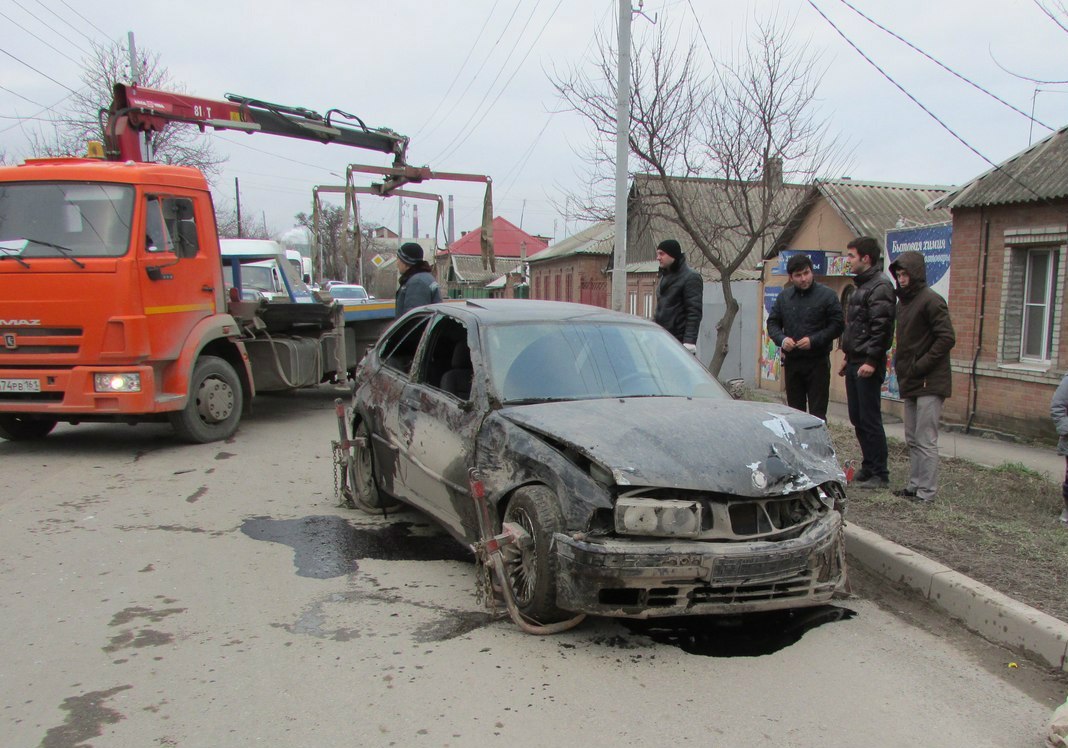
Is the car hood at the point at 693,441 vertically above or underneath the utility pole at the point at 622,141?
underneath

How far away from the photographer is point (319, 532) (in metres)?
5.58

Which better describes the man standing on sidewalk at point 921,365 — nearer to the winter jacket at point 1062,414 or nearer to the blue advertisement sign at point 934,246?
the winter jacket at point 1062,414

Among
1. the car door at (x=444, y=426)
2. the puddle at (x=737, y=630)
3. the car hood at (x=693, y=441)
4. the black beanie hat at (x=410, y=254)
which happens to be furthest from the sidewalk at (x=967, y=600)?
the black beanie hat at (x=410, y=254)

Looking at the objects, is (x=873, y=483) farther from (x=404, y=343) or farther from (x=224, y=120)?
(x=224, y=120)

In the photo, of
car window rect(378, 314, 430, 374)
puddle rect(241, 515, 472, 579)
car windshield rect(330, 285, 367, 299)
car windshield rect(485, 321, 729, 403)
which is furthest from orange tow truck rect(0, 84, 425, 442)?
car windshield rect(330, 285, 367, 299)

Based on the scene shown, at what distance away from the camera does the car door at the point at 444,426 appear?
14.4 feet

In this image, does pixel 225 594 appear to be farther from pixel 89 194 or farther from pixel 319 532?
pixel 89 194

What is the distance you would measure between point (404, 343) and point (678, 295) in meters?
3.27

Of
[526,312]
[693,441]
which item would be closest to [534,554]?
[693,441]

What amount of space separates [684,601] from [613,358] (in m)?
1.67

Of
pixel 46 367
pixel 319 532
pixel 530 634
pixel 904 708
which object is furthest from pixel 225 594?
pixel 46 367

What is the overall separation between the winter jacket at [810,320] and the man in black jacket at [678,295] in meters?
1.02

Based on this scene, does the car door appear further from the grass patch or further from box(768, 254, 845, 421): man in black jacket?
box(768, 254, 845, 421): man in black jacket

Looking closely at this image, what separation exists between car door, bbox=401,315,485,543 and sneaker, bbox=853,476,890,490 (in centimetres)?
353
